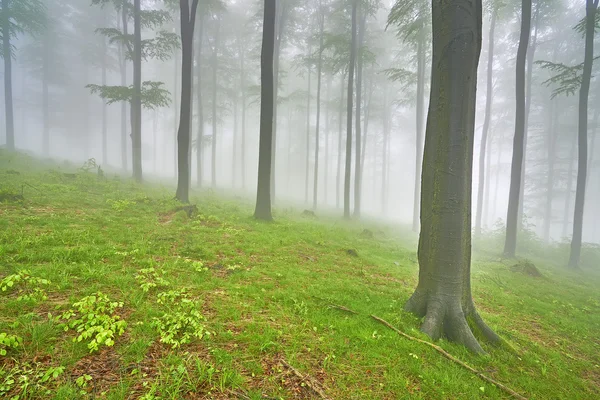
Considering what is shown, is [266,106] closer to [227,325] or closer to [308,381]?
[227,325]

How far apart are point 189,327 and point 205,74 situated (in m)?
24.6

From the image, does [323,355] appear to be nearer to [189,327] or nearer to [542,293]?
[189,327]

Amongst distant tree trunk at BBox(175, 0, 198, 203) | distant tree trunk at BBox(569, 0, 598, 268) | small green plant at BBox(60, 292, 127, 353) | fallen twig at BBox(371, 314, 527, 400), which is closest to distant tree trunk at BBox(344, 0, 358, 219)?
distant tree trunk at BBox(175, 0, 198, 203)

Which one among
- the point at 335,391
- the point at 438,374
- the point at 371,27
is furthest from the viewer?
the point at 371,27

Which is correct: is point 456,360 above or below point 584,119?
below

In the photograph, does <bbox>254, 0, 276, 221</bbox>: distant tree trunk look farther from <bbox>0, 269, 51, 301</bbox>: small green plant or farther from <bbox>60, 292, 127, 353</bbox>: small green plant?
<bbox>60, 292, 127, 353</bbox>: small green plant

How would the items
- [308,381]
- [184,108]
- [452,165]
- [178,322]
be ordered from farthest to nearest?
[184,108], [452,165], [178,322], [308,381]

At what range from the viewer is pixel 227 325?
3207mm

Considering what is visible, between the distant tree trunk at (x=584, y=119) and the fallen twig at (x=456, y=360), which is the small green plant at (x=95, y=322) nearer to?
the fallen twig at (x=456, y=360)

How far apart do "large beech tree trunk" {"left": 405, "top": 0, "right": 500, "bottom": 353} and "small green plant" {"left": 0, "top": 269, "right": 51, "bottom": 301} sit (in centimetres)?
524

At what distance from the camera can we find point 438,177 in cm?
417

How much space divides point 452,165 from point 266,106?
7.73 m

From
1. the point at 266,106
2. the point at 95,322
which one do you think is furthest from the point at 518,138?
the point at 95,322

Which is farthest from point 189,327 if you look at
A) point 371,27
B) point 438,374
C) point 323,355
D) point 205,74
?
point 371,27
